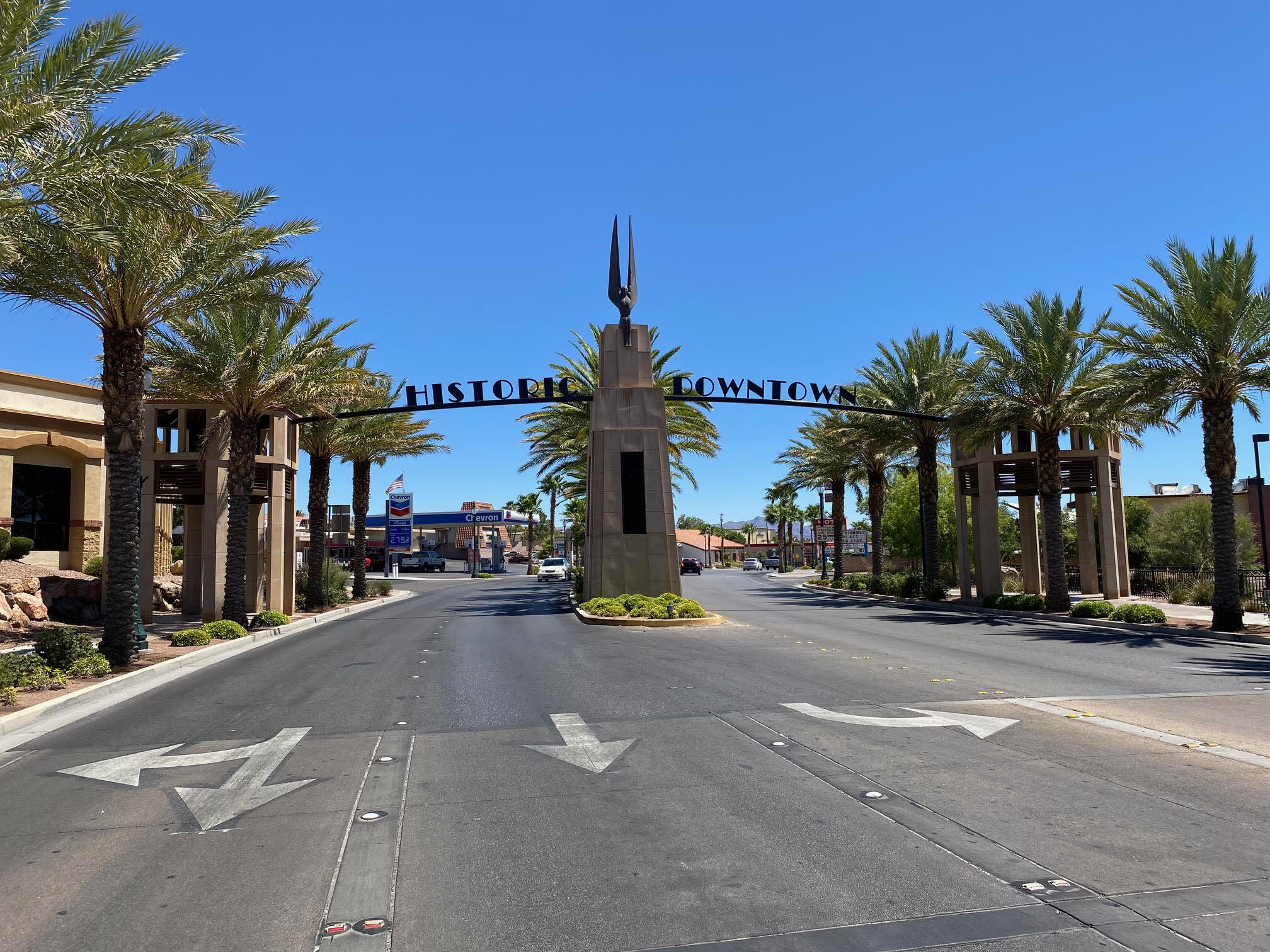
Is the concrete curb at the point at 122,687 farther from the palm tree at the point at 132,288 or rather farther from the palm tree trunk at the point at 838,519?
the palm tree trunk at the point at 838,519

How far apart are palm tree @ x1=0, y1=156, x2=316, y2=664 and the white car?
42.3 meters

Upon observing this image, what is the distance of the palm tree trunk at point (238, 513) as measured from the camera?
71.6 feet

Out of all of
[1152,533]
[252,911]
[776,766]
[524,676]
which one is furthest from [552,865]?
[1152,533]

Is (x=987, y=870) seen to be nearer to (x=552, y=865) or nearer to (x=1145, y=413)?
(x=552, y=865)

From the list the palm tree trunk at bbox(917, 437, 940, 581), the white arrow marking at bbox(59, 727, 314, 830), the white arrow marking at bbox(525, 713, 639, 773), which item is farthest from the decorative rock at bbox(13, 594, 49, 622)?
the palm tree trunk at bbox(917, 437, 940, 581)

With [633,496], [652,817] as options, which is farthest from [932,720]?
[633,496]

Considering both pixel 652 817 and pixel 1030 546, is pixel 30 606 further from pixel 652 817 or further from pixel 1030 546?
pixel 1030 546

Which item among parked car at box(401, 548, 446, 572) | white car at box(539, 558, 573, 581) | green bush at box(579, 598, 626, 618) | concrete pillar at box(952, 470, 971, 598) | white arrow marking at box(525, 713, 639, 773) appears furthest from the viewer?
parked car at box(401, 548, 446, 572)

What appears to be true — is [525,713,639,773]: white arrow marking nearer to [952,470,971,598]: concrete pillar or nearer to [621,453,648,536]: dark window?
[621,453,648,536]: dark window

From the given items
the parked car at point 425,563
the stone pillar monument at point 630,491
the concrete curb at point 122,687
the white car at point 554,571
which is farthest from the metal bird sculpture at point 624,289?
the parked car at point 425,563

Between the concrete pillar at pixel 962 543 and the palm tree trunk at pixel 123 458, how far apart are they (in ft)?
87.6

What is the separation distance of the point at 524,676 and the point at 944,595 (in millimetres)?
24300

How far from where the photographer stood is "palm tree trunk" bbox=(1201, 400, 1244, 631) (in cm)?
2067

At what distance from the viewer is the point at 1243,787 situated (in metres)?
6.55
